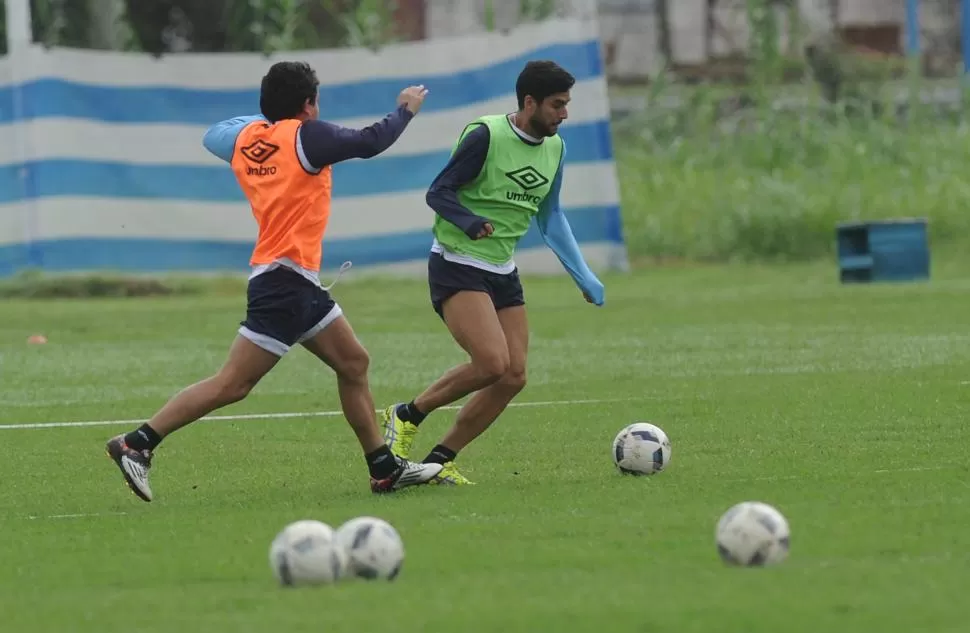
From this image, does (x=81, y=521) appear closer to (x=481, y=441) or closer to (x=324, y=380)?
(x=481, y=441)

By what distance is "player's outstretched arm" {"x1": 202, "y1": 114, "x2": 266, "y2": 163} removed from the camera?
920cm

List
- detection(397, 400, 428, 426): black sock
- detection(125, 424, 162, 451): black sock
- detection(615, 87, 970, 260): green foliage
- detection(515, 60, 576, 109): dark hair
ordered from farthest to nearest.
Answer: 1. detection(615, 87, 970, 260): green foliage
2. detection(397, 400, 428, 426): black sock
3. detection(515, 60, 576, 109): dark hair
4. detection(125, 424, 162, 451): black sock

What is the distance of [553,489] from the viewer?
357 inches

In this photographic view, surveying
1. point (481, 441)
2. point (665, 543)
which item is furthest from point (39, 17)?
point (665, 543)

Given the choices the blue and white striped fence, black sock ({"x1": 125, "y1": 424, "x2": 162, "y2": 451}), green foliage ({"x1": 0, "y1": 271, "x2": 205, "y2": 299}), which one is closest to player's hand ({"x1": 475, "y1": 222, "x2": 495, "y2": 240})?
black sock ({"x1": 125, "y1": 424, "x2": 162, "y2": 451})

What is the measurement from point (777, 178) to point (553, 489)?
71.9 feet

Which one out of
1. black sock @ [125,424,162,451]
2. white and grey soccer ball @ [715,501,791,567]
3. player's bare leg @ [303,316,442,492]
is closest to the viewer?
white and grey soccer ball @ [715,501,791,567]

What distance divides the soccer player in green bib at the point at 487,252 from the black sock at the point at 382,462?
1.10ft

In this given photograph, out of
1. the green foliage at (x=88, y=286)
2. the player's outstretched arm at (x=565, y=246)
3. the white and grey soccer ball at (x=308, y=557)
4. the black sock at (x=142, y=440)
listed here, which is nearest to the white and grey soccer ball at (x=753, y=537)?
the white and grey soccer ball at (x=308, y=557)

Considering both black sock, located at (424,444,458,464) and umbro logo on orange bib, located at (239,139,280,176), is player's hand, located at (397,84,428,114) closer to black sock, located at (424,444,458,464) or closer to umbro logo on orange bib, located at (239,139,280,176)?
umbro logo on orange bib, located at (239,139,280,176)

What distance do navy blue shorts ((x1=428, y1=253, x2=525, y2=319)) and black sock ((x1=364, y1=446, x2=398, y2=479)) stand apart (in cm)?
80

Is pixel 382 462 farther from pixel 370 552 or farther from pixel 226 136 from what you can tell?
pixel 370 552

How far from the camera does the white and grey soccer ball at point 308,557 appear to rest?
21.7 feet

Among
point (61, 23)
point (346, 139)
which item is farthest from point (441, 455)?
point (61, 23)
